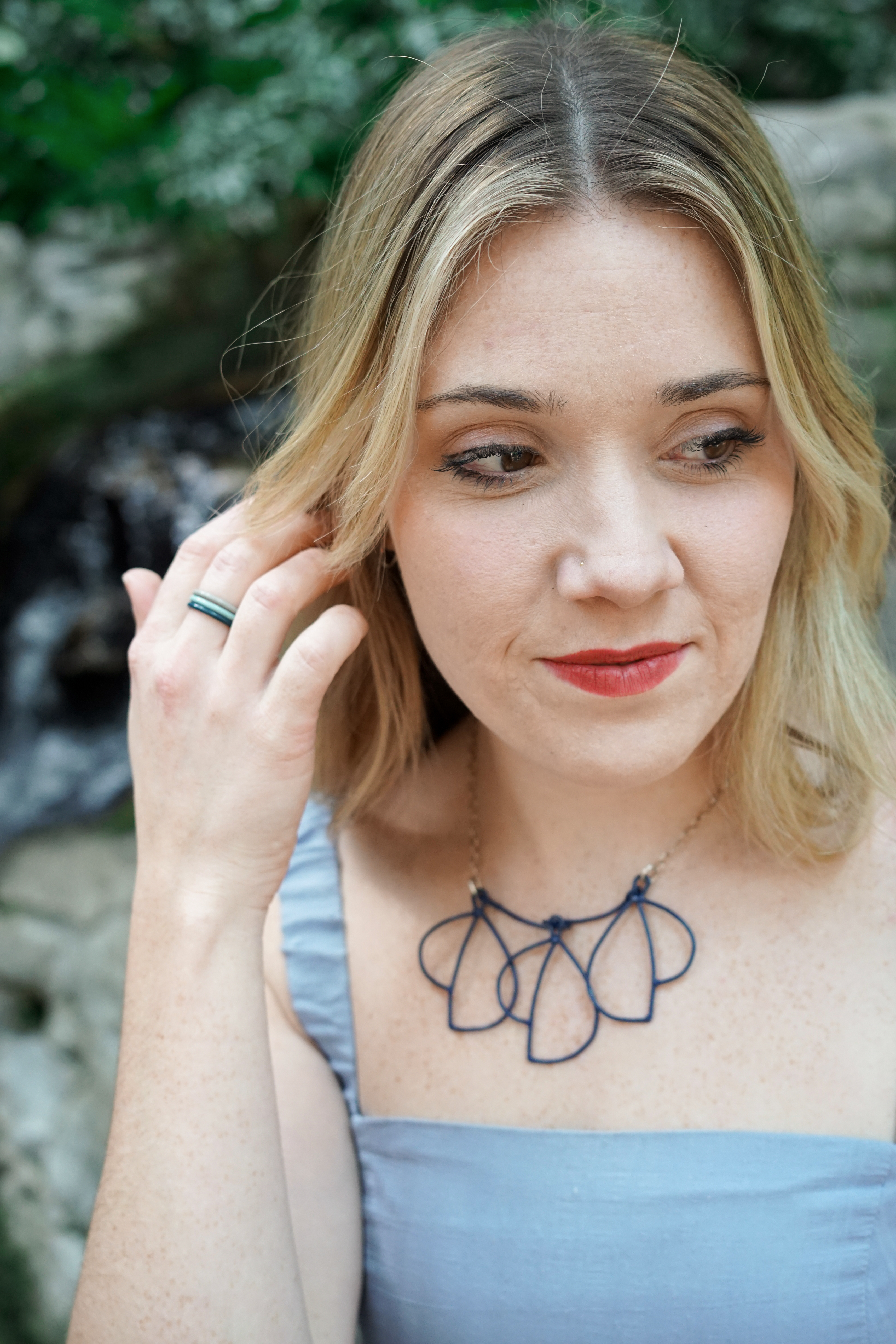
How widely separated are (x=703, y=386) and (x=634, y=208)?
0.24m

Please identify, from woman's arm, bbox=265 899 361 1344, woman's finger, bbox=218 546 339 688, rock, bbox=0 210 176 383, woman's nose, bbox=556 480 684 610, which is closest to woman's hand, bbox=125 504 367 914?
woman's finger, bbox=218 546 339 688

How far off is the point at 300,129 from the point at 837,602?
3909 mm

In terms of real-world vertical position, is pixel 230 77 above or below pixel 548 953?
above

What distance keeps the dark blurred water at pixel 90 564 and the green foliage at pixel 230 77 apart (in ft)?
3.42

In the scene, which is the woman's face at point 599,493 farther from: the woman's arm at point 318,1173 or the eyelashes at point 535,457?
the woman's arm at point 318,1173

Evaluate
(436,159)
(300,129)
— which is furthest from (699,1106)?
(300,129)

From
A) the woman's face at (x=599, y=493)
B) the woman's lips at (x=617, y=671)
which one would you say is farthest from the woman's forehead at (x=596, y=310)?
the woman's lips at (x=617, y=671)

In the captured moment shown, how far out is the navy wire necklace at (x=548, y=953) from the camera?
171 cm

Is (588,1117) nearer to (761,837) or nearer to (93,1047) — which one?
(761,837)

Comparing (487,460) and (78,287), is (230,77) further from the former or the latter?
(487,460)

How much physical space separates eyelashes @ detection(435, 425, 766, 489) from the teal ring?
1.50 feet

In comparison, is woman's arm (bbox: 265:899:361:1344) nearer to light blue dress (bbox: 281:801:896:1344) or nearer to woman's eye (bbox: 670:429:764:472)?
light blue dress (bbox: 281:801:896:1344)

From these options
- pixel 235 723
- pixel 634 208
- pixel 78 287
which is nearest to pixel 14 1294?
pixel 235 723

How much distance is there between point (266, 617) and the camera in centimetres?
168
